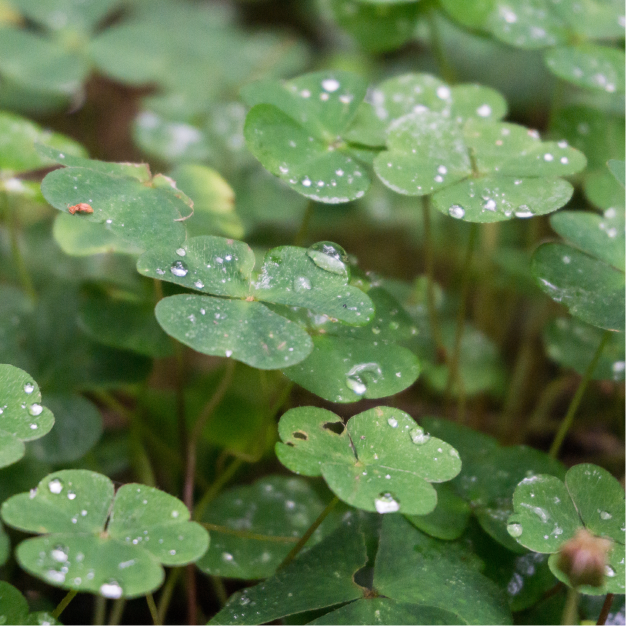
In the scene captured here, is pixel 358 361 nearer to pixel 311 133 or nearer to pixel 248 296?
pixel 248 296

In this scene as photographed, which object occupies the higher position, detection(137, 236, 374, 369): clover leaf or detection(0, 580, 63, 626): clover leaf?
detection(137, 236, 374, 369): clover leaf

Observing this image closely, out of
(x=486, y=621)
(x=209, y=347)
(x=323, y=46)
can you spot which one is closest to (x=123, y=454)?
(x=209, y=347)

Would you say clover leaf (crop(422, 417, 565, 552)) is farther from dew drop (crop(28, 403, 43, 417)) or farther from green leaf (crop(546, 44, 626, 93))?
green leaf (crop(546, 44, 626, 93))

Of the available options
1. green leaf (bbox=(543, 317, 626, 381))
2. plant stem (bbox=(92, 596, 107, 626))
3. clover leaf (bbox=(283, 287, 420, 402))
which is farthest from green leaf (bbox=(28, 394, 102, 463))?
green leaf (bbox=(543, 317, 626, 381))

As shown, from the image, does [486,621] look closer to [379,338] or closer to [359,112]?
[379,338]

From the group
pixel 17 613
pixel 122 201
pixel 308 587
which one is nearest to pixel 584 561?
pixel 308 587

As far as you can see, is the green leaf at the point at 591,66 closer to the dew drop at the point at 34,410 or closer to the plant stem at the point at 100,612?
the dew drop at the point at 34,410
